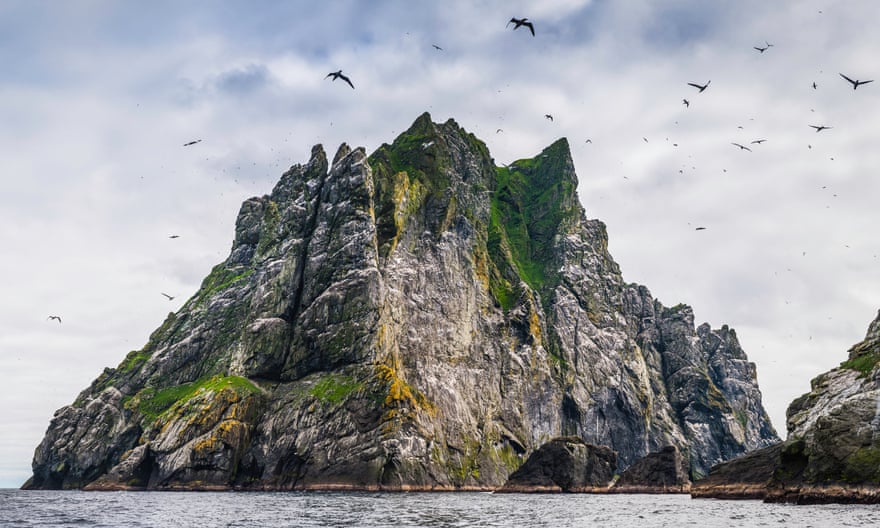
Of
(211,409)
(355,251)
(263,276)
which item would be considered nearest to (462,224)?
(355,251)

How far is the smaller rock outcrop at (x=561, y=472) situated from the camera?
455 feet

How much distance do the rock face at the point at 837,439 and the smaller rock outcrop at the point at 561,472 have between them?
194ft

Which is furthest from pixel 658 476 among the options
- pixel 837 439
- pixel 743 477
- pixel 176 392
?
pixel 176 392

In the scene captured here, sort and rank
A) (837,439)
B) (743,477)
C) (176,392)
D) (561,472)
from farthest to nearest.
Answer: (176,392) < (561,472) < (743,477) < (837,439)

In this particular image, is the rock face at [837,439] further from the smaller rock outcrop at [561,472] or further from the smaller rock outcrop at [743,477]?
the smaller rock outcrop at [561,472]

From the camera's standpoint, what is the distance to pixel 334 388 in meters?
140

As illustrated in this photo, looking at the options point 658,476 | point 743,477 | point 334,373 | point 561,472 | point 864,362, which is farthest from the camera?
point 334,373

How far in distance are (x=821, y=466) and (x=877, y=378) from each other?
1032 cm

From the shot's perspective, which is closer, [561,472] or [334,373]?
[561,472]

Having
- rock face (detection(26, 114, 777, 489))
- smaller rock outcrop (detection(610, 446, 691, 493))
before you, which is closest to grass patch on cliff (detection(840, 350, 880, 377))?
smaller rock outcrop (detection(610, 446, 691, 493))

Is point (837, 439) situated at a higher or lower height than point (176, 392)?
lower

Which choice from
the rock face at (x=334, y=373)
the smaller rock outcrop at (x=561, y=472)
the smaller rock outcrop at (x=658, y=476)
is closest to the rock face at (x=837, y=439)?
the smaller rock outcrop at (x=561, y=472)

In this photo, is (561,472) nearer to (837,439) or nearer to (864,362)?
(864,362)

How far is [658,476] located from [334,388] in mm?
72279
